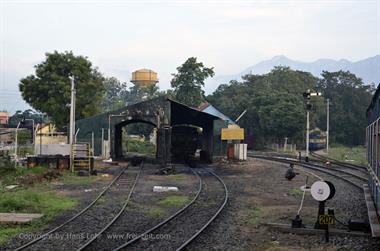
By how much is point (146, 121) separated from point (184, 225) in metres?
23.7

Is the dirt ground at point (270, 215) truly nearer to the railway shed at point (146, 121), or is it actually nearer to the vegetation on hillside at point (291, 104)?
the railway shed at point (146, 121)

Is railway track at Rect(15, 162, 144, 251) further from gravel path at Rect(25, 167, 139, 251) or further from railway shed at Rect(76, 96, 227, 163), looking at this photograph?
railway shed at Rect(76, 96, 227, 163)

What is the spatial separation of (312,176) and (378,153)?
14.4 m

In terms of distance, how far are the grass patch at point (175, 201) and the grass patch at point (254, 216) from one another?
100 inches

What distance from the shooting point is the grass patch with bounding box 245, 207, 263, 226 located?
1265cm

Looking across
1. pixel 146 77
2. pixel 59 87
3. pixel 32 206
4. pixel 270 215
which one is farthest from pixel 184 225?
pixel 146 77

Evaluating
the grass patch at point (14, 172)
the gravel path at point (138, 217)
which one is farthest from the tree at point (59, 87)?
the gravel path at point (138, 217)

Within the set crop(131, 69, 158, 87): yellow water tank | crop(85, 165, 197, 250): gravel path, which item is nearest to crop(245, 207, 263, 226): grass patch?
crop(85, 165, 197, 250): gravel path

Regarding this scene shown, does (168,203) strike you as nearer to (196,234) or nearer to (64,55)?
(196,234)

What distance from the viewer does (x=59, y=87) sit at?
42375 millimetres

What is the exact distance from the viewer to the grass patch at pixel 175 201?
15539 millimetres

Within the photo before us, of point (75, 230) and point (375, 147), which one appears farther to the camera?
point (375, 147)

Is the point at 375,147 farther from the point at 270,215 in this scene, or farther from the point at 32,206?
the point at 32,206

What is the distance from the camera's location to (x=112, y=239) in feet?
33.9
